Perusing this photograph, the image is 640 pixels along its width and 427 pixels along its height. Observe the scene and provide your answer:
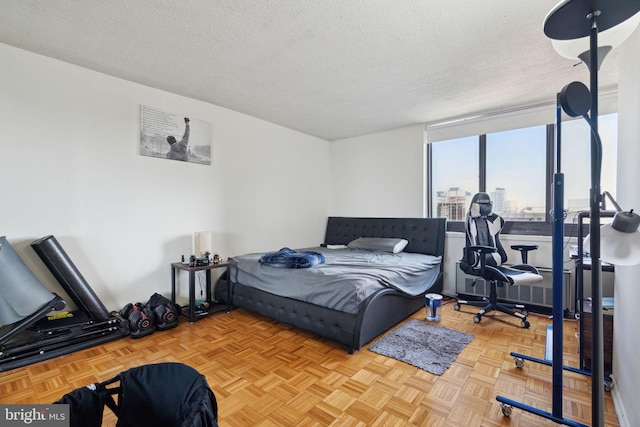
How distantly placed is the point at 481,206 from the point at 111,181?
394 centimetres

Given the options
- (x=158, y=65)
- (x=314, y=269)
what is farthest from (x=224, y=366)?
(x=158, y=65)

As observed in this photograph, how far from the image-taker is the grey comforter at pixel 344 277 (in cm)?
254

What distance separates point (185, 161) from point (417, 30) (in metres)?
2.72

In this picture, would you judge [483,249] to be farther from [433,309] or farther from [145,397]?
[145,397]

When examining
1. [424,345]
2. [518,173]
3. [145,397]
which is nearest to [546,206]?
[518,173]

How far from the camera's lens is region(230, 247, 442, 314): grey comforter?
8.33 ft

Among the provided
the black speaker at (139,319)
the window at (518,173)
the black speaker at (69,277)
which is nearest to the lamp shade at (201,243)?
the black speaker at (139,319)

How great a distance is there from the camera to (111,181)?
2.89m

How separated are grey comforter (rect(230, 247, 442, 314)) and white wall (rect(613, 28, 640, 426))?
1541mm

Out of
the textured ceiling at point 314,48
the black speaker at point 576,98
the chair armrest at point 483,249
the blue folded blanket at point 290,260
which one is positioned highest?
the textured ceiling at point 314,48

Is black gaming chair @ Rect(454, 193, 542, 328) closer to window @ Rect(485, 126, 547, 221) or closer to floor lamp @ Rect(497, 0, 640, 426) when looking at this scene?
window @ Rect(485, 126, 547, 221)

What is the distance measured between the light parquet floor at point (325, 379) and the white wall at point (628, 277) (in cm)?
24

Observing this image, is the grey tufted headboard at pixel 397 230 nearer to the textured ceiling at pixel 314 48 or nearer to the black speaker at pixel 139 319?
the textured ceiling at pixel 314 48

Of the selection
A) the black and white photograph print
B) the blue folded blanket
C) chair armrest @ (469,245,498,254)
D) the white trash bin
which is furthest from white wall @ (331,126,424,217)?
the black and white photograph print
